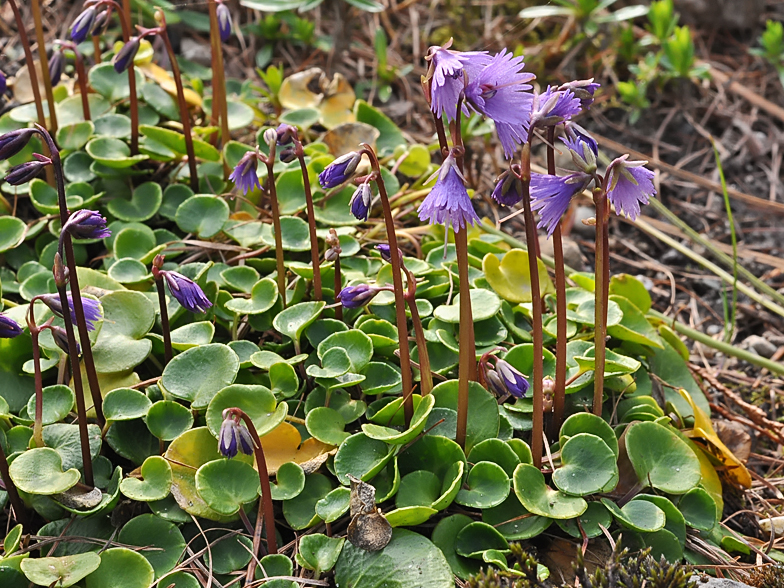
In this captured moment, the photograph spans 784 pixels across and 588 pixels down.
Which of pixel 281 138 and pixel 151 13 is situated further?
pixel 151 13

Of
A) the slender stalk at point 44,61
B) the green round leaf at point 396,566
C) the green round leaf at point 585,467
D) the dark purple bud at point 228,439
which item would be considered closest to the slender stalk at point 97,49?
the slender stalk at point 44,61

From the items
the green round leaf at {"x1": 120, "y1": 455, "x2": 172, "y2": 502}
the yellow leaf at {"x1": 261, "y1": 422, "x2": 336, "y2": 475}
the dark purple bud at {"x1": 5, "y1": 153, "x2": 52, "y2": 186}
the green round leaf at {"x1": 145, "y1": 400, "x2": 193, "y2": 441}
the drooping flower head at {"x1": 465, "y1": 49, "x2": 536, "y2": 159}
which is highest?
the drooping flower head at {"x1": 465, "y1": 49, "x2": 536, "y2": 159}

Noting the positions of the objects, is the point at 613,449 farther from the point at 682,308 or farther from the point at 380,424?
the point at 682,308

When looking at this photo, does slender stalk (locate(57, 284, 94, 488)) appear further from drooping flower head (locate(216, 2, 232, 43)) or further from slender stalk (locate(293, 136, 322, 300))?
drooping flower head (locate(216, 2, 232, 43))

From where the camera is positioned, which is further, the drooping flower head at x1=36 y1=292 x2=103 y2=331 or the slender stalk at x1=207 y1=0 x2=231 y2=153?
Result: the slender stalk at x1=207 y1=0 x2=231 y2=153

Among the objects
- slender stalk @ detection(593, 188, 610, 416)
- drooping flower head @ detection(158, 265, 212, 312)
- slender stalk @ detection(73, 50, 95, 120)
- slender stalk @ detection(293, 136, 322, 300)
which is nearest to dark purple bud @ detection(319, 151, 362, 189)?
slender stalk @ detection(293, 136, 322, 300)

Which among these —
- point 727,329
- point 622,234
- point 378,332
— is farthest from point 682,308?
point 378,332

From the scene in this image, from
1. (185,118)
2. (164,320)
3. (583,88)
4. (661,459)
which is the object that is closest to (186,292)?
(164,320)

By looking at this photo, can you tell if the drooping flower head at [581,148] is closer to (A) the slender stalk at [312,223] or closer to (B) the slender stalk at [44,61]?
(A) the slender stalk at [312,223]
